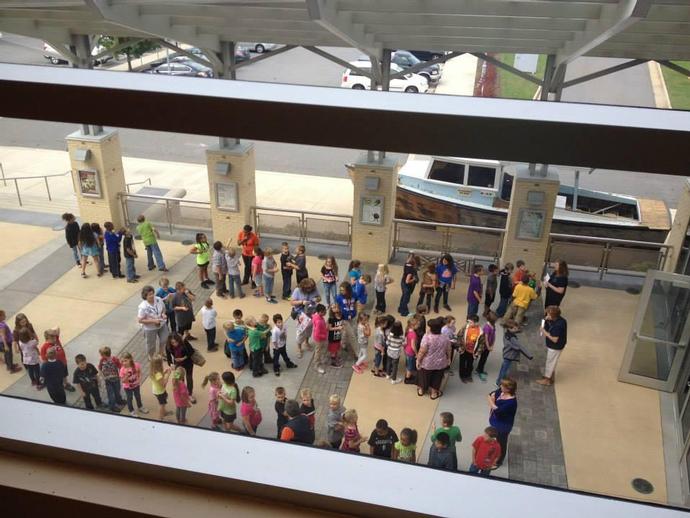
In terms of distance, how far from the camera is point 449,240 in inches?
559

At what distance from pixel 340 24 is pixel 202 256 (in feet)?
15.9

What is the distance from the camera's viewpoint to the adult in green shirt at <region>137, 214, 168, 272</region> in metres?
12.7

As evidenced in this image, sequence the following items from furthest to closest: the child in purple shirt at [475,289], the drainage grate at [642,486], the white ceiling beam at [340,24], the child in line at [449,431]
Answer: the child in purple shirt at [475,289] < the white ceiling beam at [340,24] < the drainage grate at [642,486] < the child in line at [449,431]

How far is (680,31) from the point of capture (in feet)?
36.0

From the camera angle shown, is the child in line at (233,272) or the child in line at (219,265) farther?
the child in line at (219,265)

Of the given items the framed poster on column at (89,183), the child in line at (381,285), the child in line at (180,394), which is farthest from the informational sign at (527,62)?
the child in line at (180,394)

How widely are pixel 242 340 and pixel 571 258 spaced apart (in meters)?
7.53

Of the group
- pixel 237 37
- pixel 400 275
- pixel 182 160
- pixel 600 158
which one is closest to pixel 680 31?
pixel 400 275

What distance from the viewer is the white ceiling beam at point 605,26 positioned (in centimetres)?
845

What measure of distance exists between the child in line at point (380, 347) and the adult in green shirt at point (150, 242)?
517cm

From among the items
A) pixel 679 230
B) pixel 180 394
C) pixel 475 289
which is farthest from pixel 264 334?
pixel 679 230

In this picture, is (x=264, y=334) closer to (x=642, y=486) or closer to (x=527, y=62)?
(x=642, y=486)

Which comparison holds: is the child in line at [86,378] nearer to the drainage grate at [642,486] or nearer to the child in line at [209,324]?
the child in line at [209,324]

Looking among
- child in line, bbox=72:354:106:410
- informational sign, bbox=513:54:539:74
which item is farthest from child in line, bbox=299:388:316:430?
informational sign, bbox=513:54:539:74
